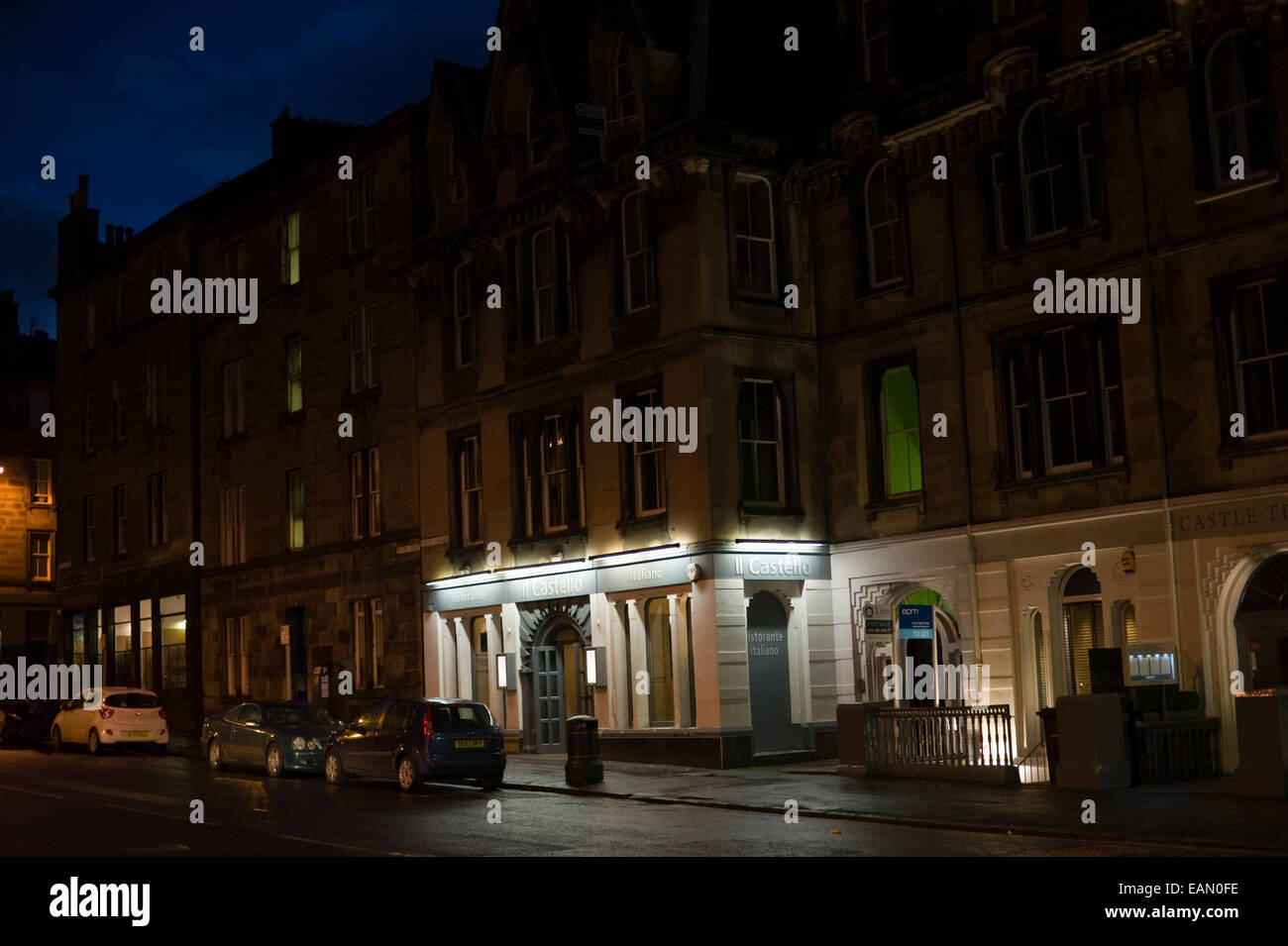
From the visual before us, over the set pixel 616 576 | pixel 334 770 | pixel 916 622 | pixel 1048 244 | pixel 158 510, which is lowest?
pixel 334 770

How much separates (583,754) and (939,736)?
583cm

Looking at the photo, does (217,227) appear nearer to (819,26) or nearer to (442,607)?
(442,607)

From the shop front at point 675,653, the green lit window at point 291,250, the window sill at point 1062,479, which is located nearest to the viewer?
the window sill at point 1062,479

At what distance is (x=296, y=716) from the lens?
1206 inches

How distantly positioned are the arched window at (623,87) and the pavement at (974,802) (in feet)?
42.4

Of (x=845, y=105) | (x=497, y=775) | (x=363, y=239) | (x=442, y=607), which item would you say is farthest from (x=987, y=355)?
(x=363, y=239)

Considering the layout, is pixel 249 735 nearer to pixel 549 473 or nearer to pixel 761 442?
pixel 549 473

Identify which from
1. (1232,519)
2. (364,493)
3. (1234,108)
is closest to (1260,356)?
(1232,519)

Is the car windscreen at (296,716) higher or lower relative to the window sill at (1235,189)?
lower

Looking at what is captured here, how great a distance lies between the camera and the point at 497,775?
25.6m

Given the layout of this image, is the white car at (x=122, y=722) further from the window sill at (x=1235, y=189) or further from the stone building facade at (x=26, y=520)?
the stone building facade at (x=26, y=520)

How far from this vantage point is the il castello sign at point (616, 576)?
29125 millimetres

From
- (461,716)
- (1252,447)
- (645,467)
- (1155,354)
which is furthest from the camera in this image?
(645,467)

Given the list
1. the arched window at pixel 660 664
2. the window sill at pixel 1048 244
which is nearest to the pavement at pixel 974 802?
the arched window at pixel 660 664
